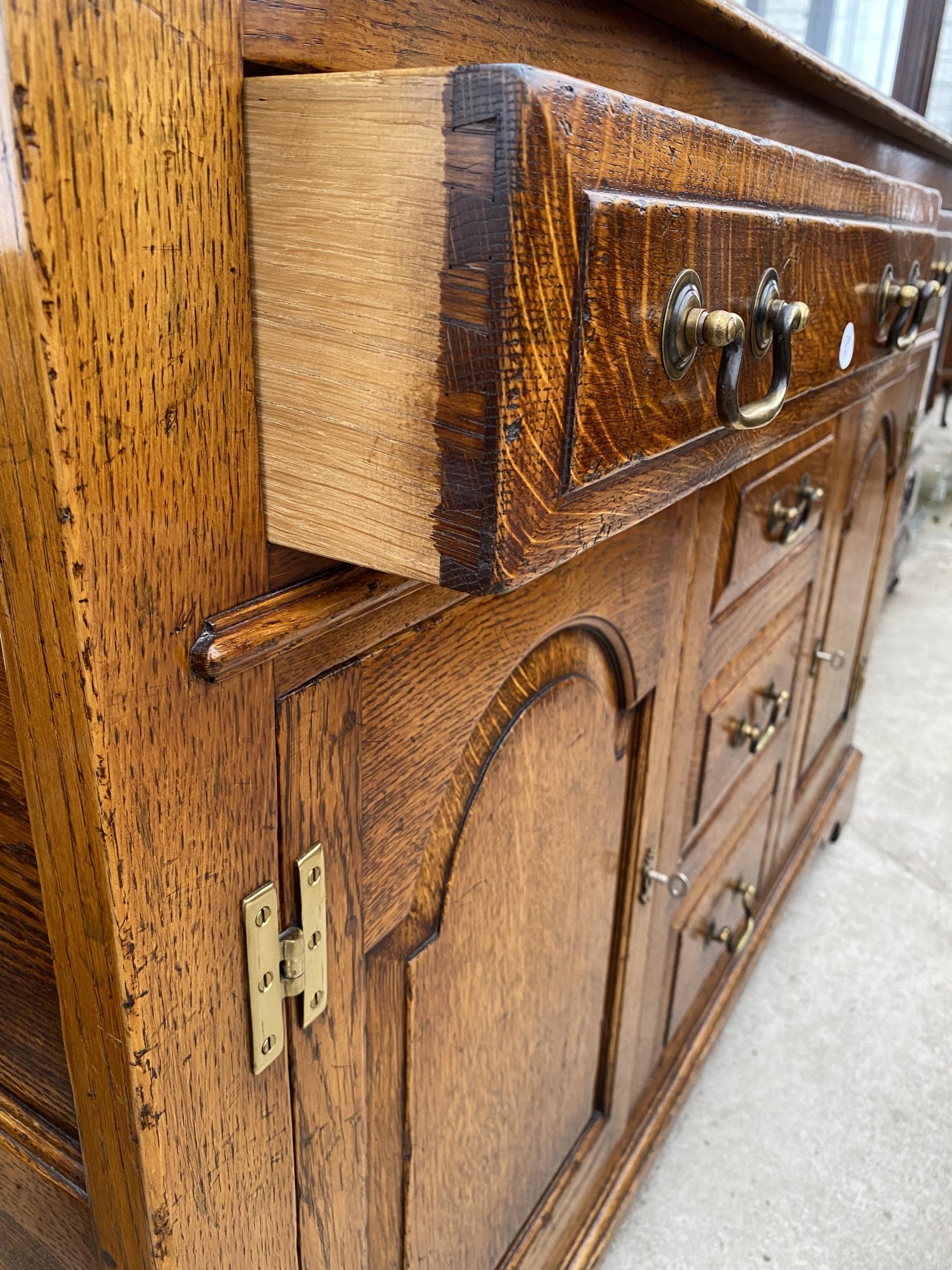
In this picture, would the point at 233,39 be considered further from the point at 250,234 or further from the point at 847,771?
the point at 847,771

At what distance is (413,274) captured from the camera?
0.23m

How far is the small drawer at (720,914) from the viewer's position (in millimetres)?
867

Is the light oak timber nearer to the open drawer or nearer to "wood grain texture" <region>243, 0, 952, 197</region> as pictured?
the open drawer

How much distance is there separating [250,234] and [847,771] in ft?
4.27

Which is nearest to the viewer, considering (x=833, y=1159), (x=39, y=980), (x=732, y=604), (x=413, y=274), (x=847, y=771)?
(x=413, y=274)

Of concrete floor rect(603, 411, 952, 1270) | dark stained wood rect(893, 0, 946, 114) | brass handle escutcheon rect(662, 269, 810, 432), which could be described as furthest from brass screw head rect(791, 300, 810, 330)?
dark stained wood rect(893, 0, 946, 114)

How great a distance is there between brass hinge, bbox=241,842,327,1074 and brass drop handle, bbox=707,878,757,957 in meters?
0.64

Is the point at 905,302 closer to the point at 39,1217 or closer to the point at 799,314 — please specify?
the point at 799,314

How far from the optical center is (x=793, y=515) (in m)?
0.77

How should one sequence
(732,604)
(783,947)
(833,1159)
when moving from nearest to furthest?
1. (732,604)
2. (833,1159)
3. (783,947)

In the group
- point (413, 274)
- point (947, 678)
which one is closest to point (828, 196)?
point (413, 274)

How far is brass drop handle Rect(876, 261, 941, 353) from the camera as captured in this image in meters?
0.57

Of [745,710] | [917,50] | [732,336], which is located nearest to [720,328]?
[732,336]

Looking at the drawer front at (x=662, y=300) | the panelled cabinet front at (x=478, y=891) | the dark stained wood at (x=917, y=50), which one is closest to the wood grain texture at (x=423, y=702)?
Answer: the panelled cabinet front at (x=478, y=891)
